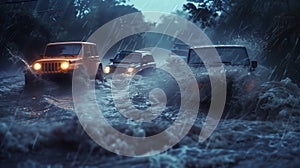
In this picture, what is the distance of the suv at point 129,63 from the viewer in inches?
551

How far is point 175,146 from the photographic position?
437 centimetres

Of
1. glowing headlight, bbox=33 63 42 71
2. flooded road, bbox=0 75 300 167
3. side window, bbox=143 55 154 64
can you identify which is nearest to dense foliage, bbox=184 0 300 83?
flooded road, bbox=0 75 300 167

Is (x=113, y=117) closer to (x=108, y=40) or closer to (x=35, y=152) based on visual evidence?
(x=35, y=152)

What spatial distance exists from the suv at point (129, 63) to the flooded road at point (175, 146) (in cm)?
612

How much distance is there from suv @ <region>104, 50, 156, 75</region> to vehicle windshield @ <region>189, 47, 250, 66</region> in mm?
5390

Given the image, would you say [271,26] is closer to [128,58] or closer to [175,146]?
[128,58]

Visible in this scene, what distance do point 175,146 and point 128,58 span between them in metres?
10.8

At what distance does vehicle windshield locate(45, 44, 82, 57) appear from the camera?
11102mm

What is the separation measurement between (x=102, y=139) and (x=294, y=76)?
28.2ft

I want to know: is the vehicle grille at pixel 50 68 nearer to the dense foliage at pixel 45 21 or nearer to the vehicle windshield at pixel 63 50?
the vehicle windshield at pixel 63 50

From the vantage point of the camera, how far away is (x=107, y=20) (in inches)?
1688

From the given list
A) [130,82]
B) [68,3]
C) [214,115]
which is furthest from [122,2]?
[214,115]

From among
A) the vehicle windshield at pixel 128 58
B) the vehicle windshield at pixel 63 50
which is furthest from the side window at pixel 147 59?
the vehicle windshield at pixel 63 50

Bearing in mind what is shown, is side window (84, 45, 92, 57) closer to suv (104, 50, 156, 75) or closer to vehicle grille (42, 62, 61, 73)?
vehicle grille (42, 62, 61, 73)
